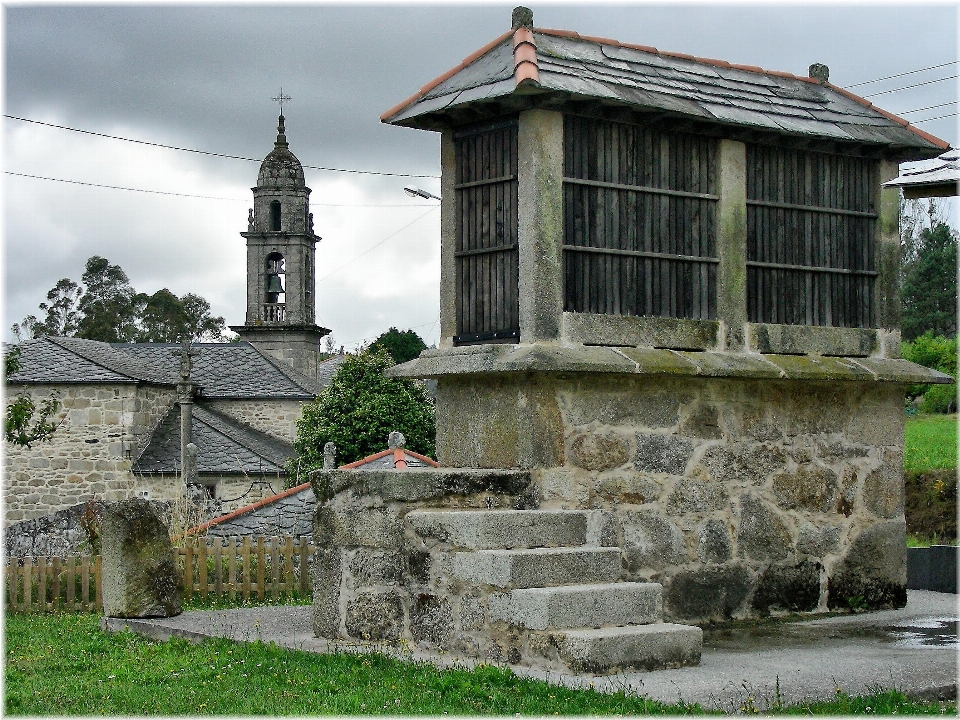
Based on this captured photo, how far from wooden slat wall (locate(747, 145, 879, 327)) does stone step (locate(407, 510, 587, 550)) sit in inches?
114

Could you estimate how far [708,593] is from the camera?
973 centimetres

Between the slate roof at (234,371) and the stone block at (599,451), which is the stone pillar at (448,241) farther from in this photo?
the slate roof at (234,371)

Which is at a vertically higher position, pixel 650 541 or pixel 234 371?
pixel 234 371

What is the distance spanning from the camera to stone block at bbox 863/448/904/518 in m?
10.8

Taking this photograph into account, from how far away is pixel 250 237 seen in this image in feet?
152

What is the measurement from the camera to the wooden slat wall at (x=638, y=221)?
950 centimetres

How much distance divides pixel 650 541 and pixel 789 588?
155 centimetres

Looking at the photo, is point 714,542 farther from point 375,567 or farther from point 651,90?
point 651,90

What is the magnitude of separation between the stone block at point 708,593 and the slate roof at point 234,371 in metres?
28.8

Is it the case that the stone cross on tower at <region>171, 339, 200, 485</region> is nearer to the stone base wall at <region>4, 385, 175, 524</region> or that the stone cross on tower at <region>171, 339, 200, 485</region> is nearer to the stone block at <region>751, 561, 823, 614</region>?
the stone base wall at <region>4, 385, 175, 524</region>

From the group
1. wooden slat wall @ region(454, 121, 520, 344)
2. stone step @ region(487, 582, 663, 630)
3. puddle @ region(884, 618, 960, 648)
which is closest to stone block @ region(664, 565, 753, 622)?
puddle @ region(884, 618, 960, 648)

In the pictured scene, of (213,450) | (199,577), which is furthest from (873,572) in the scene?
(213,450)

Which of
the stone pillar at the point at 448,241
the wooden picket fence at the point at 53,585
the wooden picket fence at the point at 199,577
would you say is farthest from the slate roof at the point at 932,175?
the wooden picket fence at the point at 53,585

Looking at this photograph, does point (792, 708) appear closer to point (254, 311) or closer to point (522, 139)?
point (522, 139)
